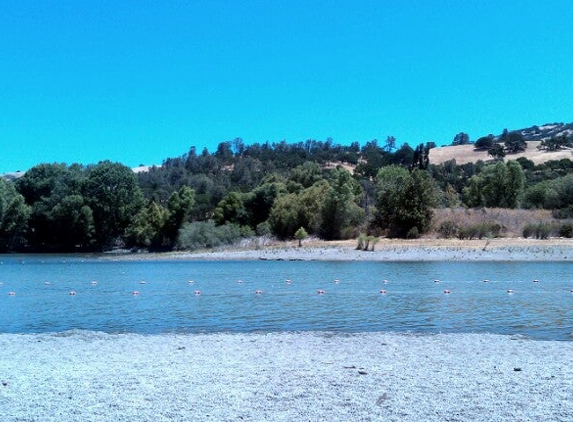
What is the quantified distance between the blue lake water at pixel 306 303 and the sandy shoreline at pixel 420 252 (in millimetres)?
11123

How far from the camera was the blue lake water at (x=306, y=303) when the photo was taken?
1766 cm

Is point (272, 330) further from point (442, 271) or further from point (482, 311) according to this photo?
point (442, 271)

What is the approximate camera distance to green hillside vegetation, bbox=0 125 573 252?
67375 mm

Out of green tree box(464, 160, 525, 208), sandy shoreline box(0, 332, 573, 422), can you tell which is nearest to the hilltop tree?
green tree box(464, 160, 525, 208)

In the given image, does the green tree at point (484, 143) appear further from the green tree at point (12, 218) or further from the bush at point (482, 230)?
the green tree at point (12, 218)

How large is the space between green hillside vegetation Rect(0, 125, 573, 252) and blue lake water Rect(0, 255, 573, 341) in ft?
91.6

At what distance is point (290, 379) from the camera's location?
1019 cm

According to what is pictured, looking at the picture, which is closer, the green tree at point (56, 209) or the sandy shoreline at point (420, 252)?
the sandy shoreline at point (420, 252)

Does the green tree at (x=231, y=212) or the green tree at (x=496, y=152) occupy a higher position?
the green tree at (x=496, y=152)

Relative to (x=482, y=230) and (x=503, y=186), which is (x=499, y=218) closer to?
(x=482, y=230)

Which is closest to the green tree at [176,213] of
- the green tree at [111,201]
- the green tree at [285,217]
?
the green tree at [285,217]

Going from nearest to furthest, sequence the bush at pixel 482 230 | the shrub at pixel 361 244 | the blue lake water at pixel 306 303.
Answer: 1. the blue lake water at pixel 306 303
2. the shrub at pixel 361 244
3. the bush at pixel 482 230

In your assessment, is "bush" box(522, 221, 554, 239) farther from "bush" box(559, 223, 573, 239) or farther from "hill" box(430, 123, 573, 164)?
"hill" box(430, 123, 573, 164)

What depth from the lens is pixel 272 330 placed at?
1694cm
